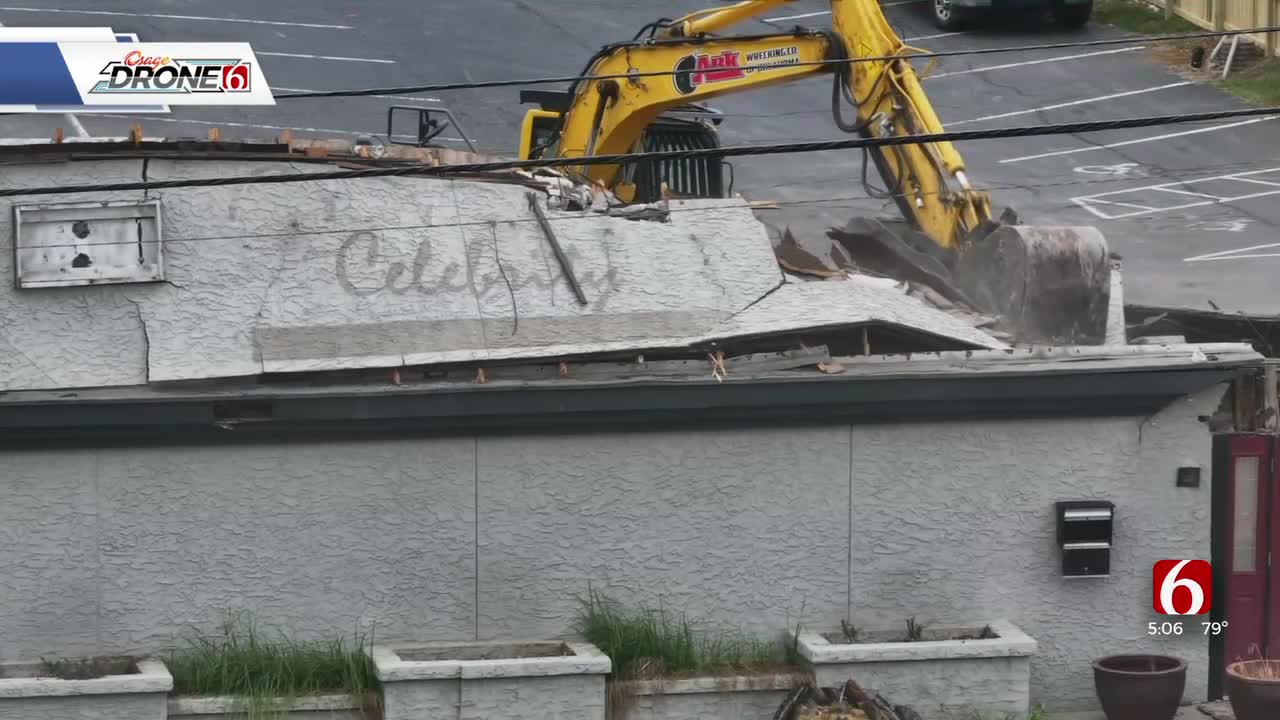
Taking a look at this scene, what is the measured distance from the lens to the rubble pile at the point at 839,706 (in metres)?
12.8

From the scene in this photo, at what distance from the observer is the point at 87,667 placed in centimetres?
1294

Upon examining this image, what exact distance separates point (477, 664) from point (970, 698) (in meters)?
3.48

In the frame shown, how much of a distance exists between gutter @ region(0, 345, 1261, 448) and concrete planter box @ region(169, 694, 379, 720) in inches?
69.1

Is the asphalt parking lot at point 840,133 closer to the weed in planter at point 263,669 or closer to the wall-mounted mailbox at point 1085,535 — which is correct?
the wall-mounted mailbox at point 1085,535

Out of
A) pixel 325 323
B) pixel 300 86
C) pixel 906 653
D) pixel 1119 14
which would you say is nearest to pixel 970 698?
pixel 906 653

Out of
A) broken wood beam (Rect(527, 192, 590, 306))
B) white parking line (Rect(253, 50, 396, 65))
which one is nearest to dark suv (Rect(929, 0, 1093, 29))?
white parking line (Rect(253, 50, 396, 65))

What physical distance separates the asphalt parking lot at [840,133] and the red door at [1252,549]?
8.37 metres

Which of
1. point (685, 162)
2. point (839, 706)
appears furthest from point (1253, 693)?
point (685, 162)

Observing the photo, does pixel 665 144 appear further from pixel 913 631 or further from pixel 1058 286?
pixel 913 631

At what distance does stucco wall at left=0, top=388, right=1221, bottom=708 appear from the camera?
1307 cm

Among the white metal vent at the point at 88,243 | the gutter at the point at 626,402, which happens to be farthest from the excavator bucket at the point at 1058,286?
the white metal vent at the point at 88,243

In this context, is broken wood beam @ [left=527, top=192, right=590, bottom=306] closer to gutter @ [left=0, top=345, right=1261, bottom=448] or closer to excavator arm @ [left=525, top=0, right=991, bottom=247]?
gutter @ [left=0, top=345, right=1261, bottom=448]

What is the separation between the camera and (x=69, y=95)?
13.3 metres

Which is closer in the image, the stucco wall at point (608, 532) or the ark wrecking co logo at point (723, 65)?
the stucco wall at point (608, 532)
